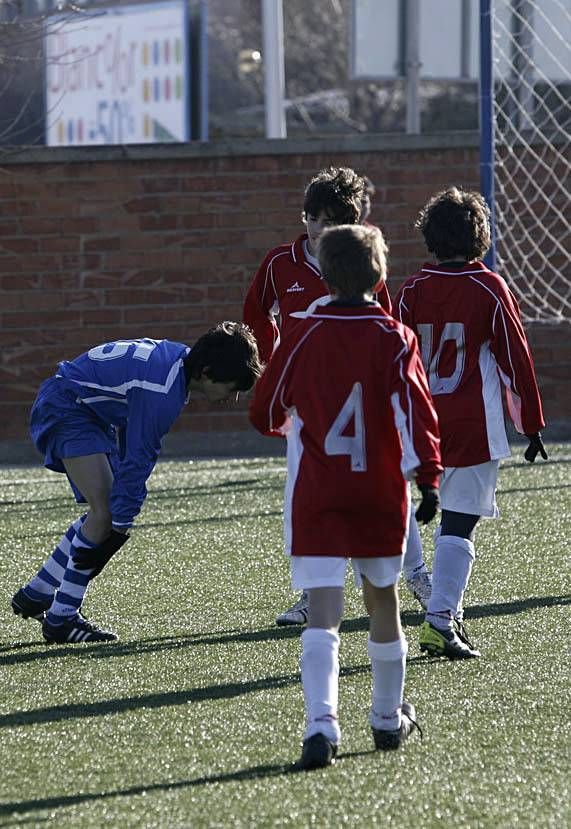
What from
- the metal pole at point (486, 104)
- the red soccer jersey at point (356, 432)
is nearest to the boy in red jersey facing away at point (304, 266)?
the red soccer jersey at point (356, 432)

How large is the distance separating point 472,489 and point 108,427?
54.0 inches

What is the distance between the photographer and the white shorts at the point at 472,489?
5504 mm

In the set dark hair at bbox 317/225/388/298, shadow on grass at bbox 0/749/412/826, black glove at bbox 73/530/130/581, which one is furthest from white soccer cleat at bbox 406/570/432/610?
dark hair at bbox 317/225/388/298

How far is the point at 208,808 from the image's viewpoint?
3.85 meters

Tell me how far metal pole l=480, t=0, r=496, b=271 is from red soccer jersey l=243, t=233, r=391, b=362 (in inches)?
148

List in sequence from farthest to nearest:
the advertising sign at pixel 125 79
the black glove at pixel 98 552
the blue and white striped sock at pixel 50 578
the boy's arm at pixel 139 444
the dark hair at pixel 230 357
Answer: the advertising sign at pixel 125 79, the blue and white striped sock at pixel 50 578, the black glove at pixel 98 552, the boy's arm at pixel 139 444, the dark hair at pixel 230 357

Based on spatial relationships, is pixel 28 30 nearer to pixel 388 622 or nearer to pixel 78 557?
pixel 78 557

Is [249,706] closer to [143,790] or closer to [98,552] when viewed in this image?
[143,790]

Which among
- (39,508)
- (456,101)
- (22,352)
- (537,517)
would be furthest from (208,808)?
(456,101)

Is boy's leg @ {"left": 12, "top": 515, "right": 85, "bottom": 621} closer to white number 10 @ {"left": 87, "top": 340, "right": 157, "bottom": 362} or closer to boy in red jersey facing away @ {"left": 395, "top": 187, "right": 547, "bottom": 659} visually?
white number 10 @ {"left": 87, "top": 340, "right": 157, "bottom": 362}

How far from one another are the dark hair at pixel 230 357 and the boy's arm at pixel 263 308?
0.87 meters

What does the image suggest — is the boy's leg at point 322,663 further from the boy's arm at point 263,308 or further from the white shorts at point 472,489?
the boy's arm at point 263,308

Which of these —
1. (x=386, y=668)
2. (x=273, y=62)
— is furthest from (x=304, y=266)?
(x=273, y=62)

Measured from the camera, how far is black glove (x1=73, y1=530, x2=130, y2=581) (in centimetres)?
570
